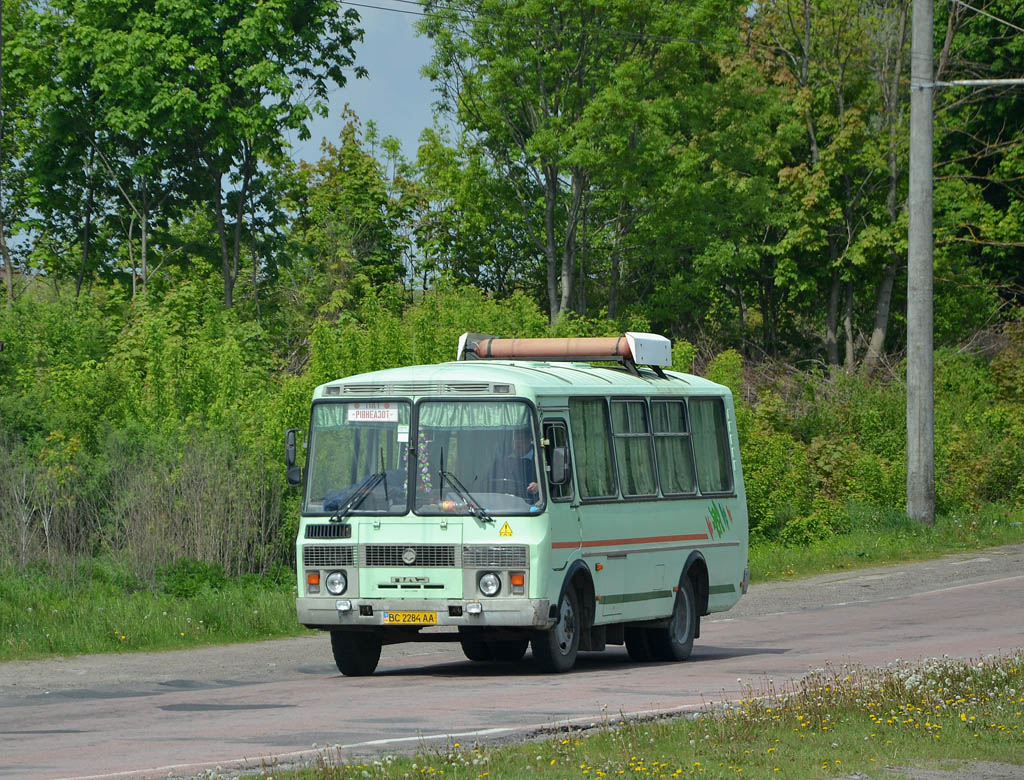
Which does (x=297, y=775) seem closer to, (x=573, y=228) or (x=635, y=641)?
(x=635, y=641)

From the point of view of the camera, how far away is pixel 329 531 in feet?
49.6

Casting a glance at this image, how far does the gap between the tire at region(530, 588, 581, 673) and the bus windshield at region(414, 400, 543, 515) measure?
44.0 inches

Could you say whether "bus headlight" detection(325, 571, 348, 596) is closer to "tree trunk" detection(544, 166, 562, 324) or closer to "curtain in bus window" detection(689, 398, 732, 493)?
"curtain in bus window" detection(689, 398, 732, 493)

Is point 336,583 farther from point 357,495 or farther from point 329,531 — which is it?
point 357,495

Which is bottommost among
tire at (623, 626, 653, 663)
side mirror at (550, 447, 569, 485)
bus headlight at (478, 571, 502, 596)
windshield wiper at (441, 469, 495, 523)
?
tire at (623, 626, 653, 663)

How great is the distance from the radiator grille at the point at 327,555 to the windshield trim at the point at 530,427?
730 mm

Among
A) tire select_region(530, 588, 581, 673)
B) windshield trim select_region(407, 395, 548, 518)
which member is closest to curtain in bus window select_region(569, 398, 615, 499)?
windshield trim select_region(407, 395, 548, 518)

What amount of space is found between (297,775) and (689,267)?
43435 millimetres

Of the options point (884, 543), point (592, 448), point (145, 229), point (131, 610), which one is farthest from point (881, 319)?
point (592, 448)

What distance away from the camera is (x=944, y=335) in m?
52.3

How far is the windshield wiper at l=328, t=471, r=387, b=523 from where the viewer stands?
49.5 feet

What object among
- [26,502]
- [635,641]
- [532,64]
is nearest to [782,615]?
[635,641]

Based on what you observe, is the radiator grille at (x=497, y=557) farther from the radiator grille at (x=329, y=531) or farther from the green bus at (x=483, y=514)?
the radiator grille at (x=329, y=531)

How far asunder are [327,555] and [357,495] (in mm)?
625
